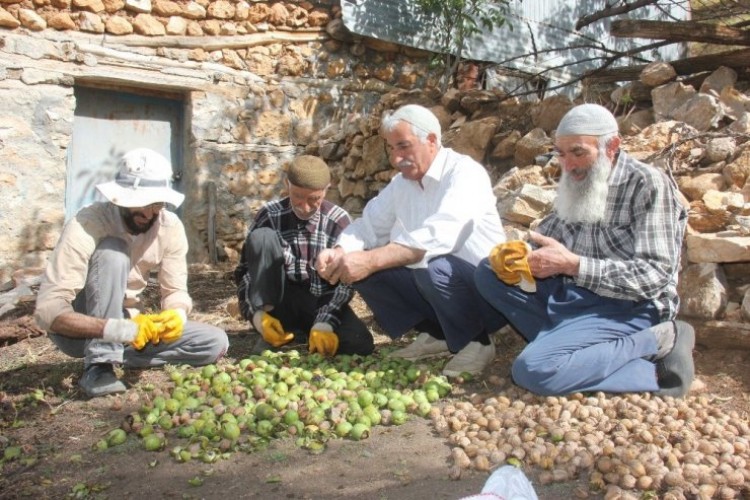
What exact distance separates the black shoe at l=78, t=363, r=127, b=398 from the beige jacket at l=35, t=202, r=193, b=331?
29 cm

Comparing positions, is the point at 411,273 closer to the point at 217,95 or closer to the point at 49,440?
the point at 49,440

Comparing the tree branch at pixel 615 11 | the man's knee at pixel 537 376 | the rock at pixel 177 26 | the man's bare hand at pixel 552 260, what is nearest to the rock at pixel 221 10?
the rock at pixel 177 26

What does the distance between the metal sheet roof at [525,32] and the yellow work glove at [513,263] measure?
3924mm

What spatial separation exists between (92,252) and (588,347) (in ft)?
7.60

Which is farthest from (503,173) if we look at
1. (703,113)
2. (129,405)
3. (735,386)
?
(129,405)

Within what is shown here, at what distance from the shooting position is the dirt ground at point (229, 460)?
2.57 metres

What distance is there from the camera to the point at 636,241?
3.23 metres

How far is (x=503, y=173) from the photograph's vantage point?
239 inches

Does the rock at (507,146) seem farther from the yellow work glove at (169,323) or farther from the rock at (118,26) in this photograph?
the rock at (118,26)

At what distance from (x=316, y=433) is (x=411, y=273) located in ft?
3.91

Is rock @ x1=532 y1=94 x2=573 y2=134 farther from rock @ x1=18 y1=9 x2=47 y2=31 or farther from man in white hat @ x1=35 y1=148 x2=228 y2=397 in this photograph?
rock @ x1=18 y1=9 x2=47 y2=31

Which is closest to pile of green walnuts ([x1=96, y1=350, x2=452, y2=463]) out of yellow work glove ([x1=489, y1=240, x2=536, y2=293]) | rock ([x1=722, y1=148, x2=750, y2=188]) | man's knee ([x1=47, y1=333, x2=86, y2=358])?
man's knee ([x1=47, y1=333, x2=86, y2=358])

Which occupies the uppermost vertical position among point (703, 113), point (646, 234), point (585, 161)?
point (703, 113)

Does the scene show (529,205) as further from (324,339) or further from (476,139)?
(324,339)
